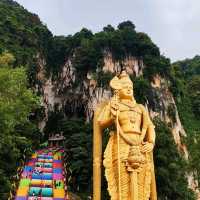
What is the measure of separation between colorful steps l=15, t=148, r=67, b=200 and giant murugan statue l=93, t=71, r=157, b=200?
8725 mm

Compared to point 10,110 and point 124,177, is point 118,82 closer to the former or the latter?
point 124,177

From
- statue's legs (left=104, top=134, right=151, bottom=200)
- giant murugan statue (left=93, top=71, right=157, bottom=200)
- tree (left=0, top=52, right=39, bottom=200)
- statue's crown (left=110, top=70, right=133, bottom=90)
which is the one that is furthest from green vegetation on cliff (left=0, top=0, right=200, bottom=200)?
statue's legs (left=104, top=134, right=151, bottom=200)

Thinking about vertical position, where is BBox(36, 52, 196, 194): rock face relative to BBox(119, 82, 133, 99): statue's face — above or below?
above

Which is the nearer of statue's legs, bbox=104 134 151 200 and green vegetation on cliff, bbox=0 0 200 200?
statue's legs, bbox=104 134 151 200

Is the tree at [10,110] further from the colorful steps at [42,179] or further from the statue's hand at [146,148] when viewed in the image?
the statue's hand at [146,148]

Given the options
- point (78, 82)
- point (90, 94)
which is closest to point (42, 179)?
point (90, 94)

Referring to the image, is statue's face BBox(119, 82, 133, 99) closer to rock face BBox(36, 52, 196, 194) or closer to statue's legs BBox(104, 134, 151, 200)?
statue's legs BBox(104, 134, 151, 200)

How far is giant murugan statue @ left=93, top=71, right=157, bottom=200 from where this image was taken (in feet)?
18.4

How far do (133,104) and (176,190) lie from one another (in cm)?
1005

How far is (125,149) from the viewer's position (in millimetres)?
5758

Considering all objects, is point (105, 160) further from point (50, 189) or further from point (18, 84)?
point (50, 189)

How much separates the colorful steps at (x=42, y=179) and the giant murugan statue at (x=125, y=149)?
28.6ft

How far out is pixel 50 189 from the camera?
15.7 metres

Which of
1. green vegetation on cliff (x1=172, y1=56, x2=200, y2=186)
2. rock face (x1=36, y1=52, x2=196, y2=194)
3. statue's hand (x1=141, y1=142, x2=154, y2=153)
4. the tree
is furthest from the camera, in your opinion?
green vegetation on cliff (x1=172, y1=56, x2=200, y2=186)
